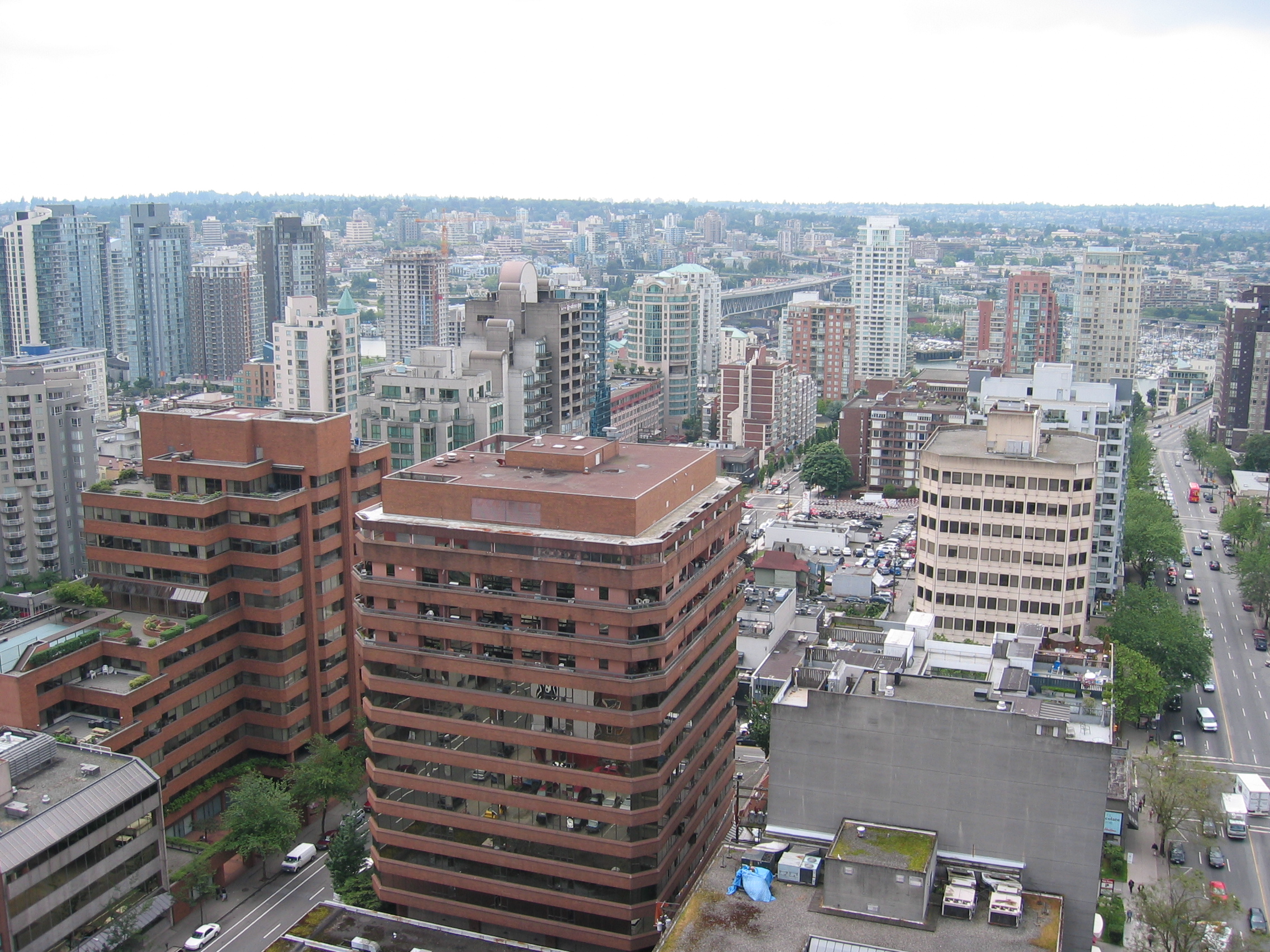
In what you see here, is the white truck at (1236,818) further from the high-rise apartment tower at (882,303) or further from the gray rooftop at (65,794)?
the high-rise apartment tower at (882,303)

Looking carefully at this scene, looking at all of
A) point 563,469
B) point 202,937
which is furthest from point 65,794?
point 563,469

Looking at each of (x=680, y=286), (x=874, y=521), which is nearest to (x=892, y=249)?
(x=680, y=286)

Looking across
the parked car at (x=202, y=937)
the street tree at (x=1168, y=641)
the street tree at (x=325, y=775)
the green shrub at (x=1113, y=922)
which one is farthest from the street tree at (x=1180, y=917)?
the parked car at (x=202, y=937)

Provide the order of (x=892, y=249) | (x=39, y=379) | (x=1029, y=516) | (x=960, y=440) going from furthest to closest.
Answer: (x=892, y=249), (x=39, y=379), (x=960, y=440), (x=1029, y=516)

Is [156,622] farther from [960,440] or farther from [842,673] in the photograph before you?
[960,440]

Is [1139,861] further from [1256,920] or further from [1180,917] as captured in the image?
[1180,917]

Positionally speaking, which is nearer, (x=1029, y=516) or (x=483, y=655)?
(x=483, y=655)

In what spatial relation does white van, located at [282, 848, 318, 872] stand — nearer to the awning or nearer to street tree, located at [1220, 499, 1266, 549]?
the awning
